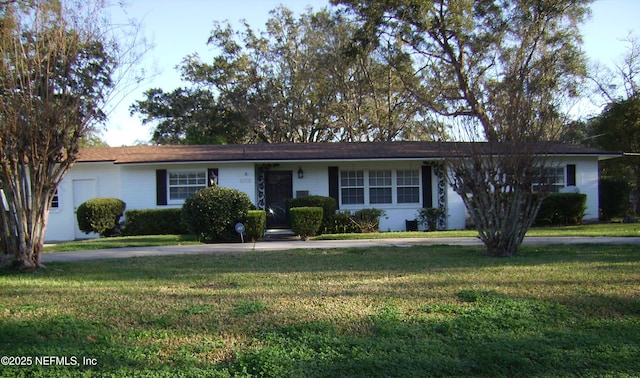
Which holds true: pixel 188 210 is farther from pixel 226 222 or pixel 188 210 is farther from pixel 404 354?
pixel 404 354

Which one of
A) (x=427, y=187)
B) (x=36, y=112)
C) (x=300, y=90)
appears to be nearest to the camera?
(x=36, y=112)

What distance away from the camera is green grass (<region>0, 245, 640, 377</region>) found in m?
4.44

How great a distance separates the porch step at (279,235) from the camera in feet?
56.3

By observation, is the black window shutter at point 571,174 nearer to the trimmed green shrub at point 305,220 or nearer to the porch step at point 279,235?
the trimmed green shrub at point 305,220

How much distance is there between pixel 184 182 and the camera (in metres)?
19.6

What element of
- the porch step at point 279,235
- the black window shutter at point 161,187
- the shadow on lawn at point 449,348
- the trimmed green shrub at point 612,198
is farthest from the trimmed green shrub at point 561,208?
the shadow on lawn at point 449,348

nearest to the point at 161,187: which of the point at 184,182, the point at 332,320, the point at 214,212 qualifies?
the point at 184,182

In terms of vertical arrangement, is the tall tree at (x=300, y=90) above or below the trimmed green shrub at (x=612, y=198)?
above

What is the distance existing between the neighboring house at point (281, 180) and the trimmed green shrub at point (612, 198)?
202 centimetres

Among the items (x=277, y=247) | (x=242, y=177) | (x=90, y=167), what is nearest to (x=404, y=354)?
(x=277, y=247)

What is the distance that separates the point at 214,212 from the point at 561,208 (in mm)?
13227

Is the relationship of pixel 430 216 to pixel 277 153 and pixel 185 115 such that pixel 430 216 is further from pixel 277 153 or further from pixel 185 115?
pixel 185 115

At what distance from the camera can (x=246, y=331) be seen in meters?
5.20

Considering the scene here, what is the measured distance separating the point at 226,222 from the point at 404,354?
1131 centimetres
